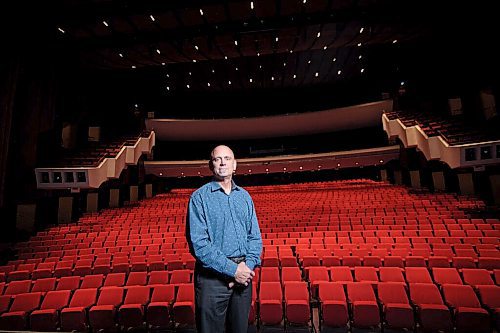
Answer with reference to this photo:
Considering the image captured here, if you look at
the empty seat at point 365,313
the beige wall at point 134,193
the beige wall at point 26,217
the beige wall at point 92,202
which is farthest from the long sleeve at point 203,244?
the beige wall at point 134,193

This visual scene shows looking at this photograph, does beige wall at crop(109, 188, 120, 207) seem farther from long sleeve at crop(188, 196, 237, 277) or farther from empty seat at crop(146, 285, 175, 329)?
long sleeve at crop(188, 196, 237, 277)

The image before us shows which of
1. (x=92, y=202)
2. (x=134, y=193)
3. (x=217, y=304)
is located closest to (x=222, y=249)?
(x=217, y=304)

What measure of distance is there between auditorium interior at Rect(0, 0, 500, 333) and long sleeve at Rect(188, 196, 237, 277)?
2098 mm

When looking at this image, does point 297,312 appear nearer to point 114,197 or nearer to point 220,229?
point 220,229

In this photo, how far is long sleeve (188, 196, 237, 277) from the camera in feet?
3.99

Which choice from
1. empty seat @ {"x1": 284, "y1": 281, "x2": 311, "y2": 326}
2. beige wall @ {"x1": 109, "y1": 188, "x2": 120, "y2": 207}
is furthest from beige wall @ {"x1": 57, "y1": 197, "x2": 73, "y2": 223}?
empty seat @ {"x1": 284, "y1": 281, "x2": 311, "y2": 326}

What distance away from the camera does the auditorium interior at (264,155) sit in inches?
127

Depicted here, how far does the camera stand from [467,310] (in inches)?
106

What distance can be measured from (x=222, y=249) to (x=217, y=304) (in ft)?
0.78

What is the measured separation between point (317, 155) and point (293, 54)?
20.0 feet

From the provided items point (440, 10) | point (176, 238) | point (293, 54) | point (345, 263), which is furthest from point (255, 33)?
point (345, 263)

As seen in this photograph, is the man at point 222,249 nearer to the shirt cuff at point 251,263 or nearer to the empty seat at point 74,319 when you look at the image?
the shirt cuff at point 251,263

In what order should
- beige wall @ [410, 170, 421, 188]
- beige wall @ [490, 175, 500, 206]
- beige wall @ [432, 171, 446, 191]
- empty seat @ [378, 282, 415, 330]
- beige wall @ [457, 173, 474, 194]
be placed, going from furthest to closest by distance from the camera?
beige wall @ [410, 170, 421, 188] < beige wall @ [432, 171, 446, 191] < beige wall @ [457, 173, 474, 194] < beige wall @ [490, 175, 500, 206] < empty seat @ [378, 282, 415, 330]

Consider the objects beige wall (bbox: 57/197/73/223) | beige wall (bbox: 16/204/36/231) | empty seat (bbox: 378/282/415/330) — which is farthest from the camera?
beige wall (bbox: 57/197/73/223)
